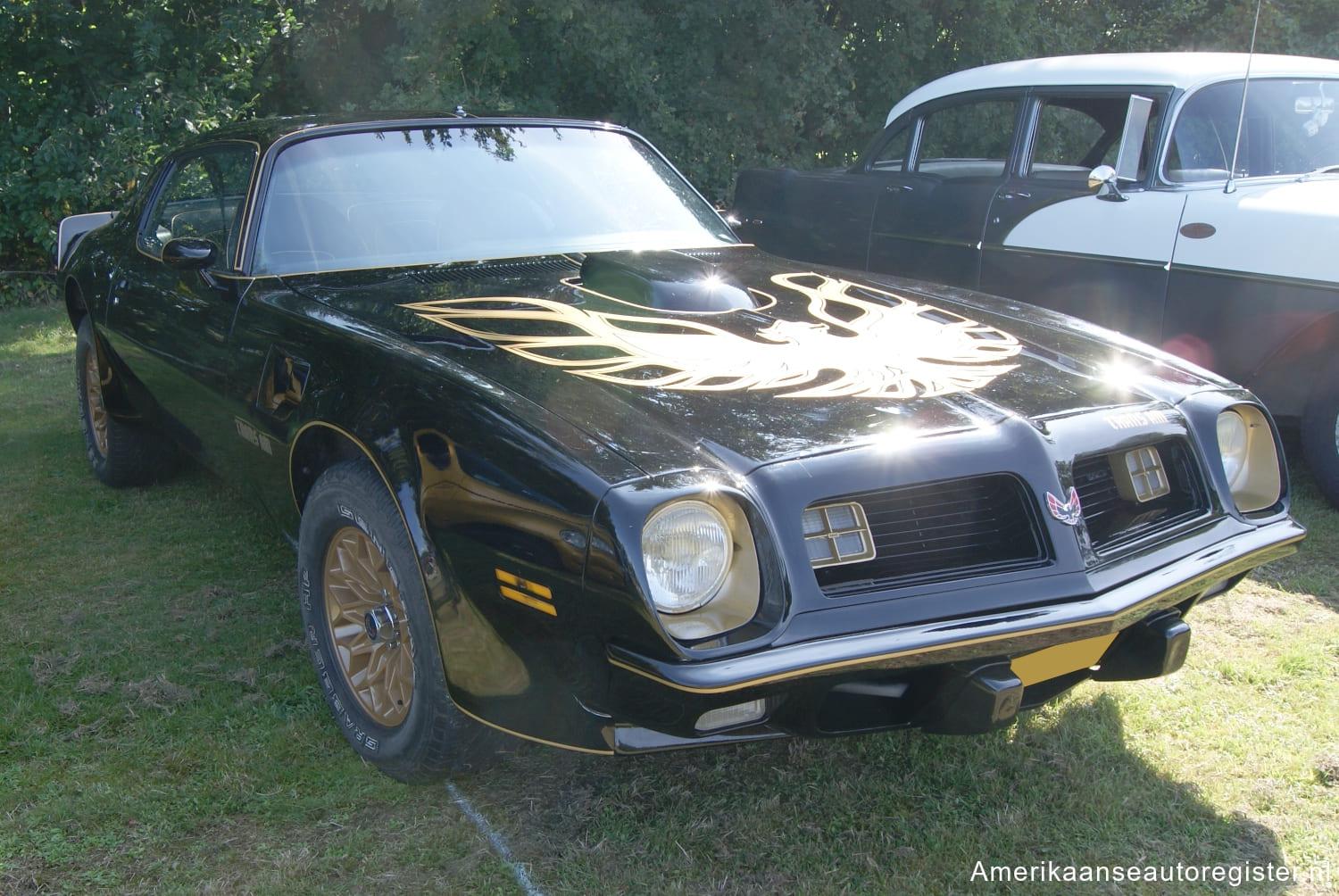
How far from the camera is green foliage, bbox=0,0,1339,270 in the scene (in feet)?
30.8

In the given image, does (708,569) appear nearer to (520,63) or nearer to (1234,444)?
(1234,444)

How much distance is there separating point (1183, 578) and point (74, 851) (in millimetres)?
2399

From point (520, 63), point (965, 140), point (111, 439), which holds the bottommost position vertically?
point (111, 439)

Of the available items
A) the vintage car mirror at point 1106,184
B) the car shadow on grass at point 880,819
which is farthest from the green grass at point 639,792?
the vintage car mirror at point 1106,184

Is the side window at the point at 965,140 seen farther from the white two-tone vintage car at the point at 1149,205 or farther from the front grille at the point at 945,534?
the front grille at the point at 945,534

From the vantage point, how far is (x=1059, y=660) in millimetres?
2223

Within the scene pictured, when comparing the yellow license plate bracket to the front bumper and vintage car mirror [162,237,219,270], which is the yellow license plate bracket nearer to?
the front bumper

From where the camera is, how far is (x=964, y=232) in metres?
5.48

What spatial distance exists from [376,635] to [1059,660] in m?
1.49

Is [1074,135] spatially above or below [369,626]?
above

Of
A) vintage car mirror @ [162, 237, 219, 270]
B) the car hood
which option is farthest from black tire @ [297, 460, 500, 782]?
vintage car mirror @ [162, 237, 219, 270]

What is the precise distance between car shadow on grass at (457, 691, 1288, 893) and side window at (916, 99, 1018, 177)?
3.72 meters

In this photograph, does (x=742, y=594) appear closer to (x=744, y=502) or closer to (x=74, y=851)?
(x=744, y=502)

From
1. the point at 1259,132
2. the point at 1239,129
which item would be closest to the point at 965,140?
the point at 1259,132
